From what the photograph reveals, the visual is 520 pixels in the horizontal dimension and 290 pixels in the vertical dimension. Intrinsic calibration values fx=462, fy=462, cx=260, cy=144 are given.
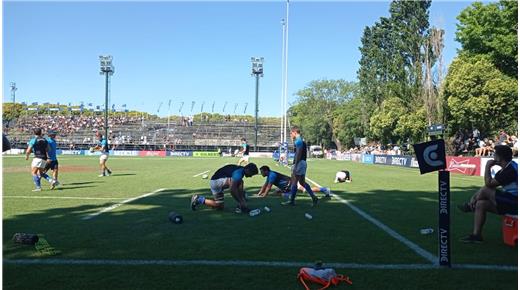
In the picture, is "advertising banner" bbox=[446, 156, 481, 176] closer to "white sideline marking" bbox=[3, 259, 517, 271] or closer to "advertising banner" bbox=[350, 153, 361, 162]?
"advertising banner" bbox=[350, 153, 361, 162]

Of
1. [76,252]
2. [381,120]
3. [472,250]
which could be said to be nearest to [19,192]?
[76,252]

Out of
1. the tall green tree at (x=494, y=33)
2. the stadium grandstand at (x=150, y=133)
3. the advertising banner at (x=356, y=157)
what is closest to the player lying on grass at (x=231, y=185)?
the tall green tree at (x=494, y=33)

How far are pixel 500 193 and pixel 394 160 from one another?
101ft

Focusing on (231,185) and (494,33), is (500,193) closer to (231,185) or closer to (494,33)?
(231,185)

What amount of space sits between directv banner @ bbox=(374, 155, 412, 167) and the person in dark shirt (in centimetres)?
2756

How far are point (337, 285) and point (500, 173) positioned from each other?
3364mm

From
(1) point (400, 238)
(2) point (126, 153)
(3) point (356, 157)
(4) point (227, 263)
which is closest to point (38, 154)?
(4) point (227, 263)

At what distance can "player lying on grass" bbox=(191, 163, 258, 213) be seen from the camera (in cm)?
935

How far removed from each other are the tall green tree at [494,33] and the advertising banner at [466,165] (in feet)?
44.6

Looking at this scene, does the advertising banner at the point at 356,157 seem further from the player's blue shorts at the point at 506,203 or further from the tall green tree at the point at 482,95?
the player's blue shorts at the point at 506,203

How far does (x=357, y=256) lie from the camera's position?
5805 mm

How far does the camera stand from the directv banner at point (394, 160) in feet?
112

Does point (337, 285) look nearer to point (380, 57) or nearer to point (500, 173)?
point (500, 173)

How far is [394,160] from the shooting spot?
3678 cm
